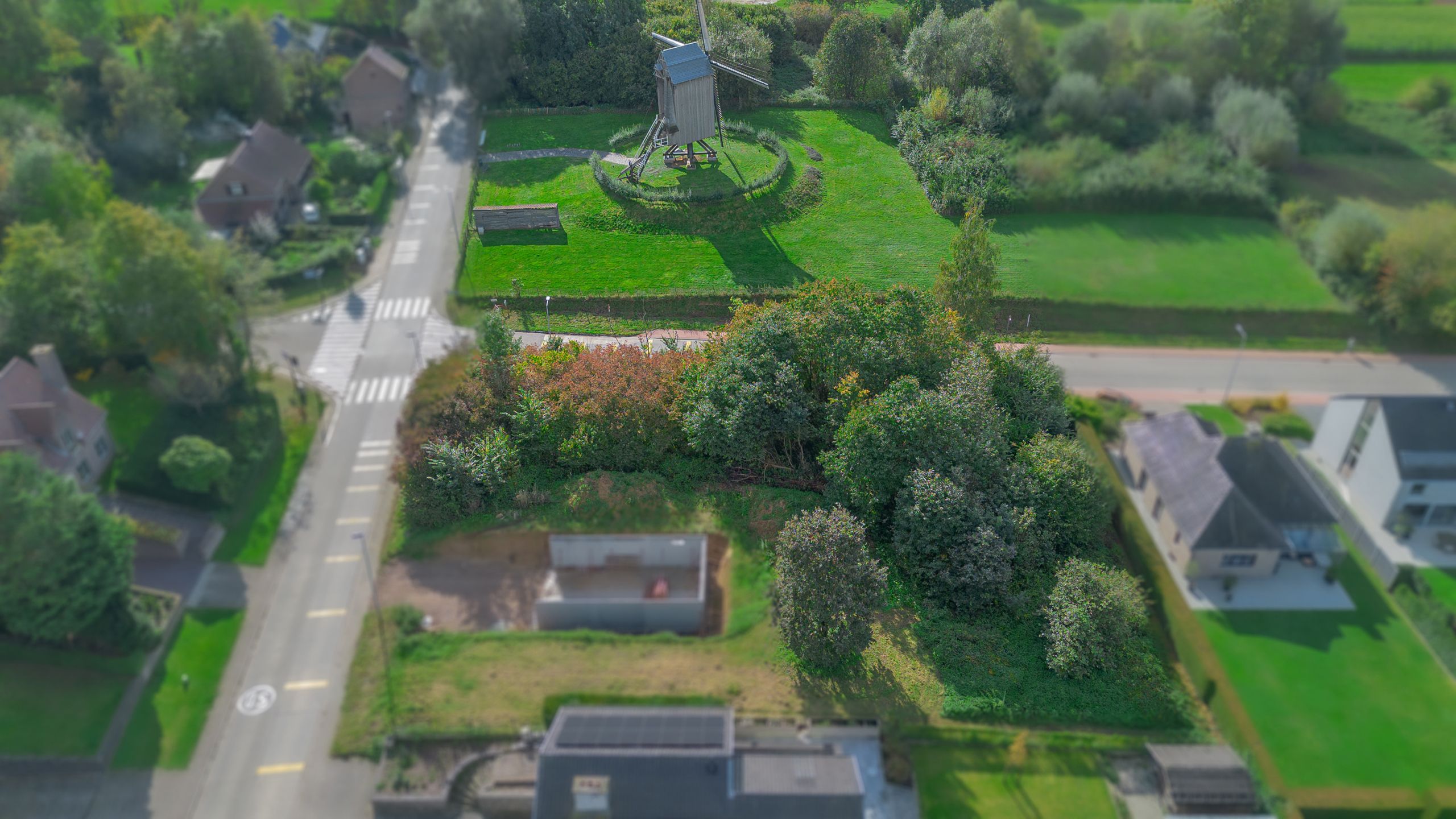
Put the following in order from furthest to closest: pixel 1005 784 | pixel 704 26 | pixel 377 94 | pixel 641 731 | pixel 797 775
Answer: pixel 377 94, pixel 704 26, pixel 1005 784, pixel 641 731, pixel 797 775

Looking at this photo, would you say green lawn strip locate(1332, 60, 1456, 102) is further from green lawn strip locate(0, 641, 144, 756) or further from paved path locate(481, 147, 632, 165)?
green lawn strip locate(0, 641, 144, 756)

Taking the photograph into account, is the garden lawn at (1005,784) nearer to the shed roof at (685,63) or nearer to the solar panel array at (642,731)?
the solar panel array at (642,731)

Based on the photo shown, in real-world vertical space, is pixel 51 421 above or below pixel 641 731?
above

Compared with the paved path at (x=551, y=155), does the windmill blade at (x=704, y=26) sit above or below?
above

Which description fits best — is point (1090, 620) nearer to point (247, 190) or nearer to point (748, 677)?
point (748, 677)

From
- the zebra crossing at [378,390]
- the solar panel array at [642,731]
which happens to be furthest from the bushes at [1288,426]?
the zebra crossing at [378,390]

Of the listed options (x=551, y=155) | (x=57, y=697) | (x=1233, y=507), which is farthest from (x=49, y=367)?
(x=1233, y=507)

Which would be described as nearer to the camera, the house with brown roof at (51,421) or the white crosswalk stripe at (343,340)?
the house with brown roof at (51,421)
